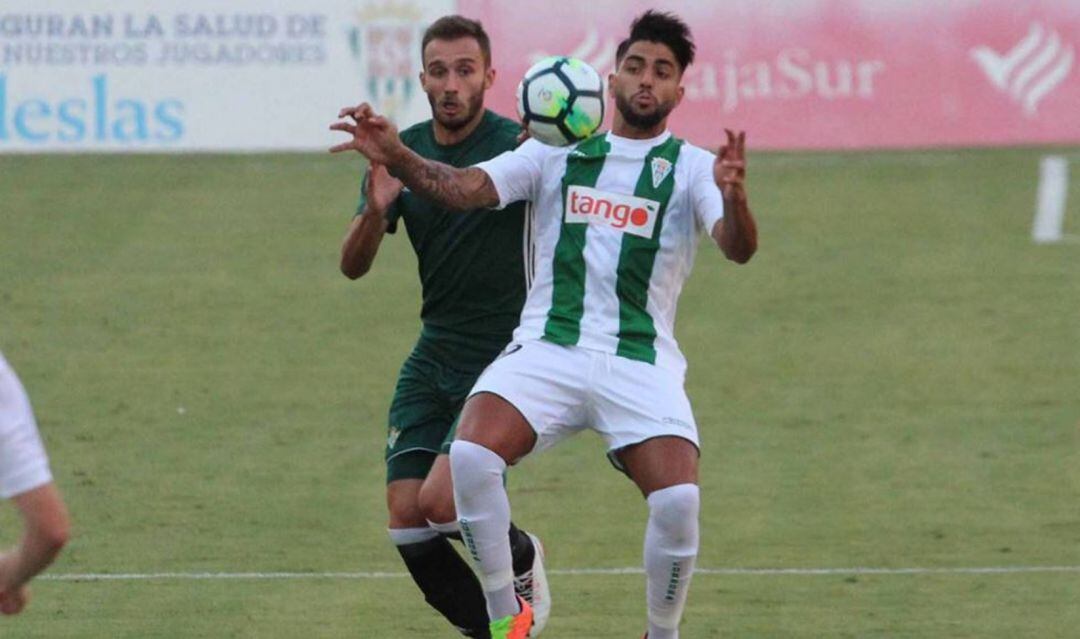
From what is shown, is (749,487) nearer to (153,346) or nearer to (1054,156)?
(153,346)

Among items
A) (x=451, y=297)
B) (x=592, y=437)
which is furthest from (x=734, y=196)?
(x=592, y=437)

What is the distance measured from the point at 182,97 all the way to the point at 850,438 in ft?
41.7

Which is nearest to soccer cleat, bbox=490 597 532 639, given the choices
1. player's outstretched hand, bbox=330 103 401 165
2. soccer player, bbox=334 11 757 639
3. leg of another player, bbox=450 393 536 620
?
soccer player, bbox=334 11 757 639

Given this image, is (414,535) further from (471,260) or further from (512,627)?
(471,260)

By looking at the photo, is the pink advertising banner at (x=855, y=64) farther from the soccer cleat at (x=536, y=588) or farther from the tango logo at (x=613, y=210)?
the tango logo at (x=613, y=210)

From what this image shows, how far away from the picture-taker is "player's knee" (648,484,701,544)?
287 inches

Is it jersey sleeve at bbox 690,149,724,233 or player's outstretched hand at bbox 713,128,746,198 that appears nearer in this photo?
player's outstretched hand at bbox 713,128,746,198

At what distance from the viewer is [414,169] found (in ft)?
24.7

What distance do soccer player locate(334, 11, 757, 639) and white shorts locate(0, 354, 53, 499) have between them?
2013 mm

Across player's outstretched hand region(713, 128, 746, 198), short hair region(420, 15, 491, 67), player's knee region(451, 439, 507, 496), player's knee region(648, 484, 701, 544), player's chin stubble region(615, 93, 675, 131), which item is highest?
short hair region(420, 15, 491, 67)

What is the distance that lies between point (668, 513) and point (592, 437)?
16.8 feet

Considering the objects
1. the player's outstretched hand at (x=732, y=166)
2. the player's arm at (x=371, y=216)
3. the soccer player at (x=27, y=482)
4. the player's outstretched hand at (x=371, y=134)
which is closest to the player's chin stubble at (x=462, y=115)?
the player's arm at (x=371, y=216)

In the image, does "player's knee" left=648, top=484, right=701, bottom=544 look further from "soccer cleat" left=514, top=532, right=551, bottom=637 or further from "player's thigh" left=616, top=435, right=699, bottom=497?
"soccer cleat" left=514, top=532, right=551, bottom=637

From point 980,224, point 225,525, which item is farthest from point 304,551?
point 980,224
